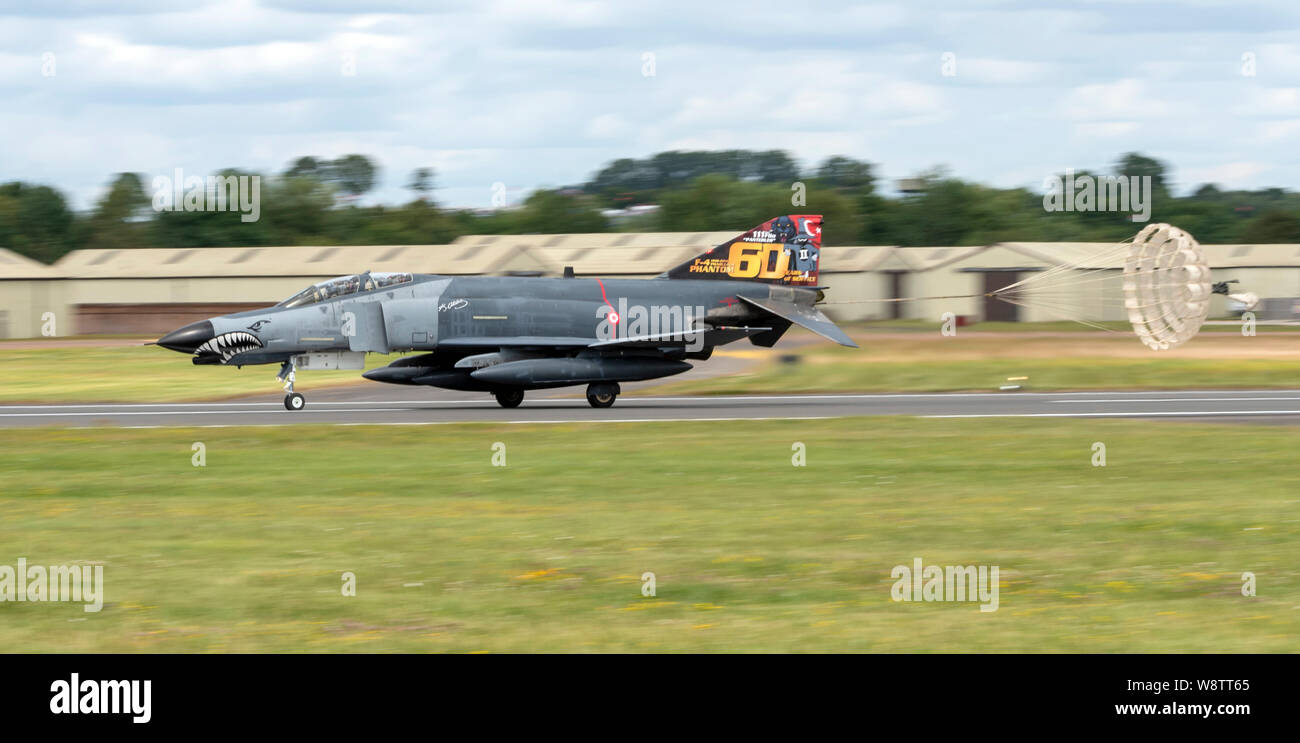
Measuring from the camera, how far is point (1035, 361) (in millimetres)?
36938

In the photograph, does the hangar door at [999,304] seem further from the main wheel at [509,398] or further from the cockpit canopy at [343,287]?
the cockpit canopy at [343,287]

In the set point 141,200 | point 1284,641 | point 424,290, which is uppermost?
point 141,200

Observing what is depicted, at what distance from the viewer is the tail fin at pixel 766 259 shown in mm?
31891

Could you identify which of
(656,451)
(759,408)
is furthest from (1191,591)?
(759,408)

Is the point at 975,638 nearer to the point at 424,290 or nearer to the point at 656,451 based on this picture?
the point at 656,451

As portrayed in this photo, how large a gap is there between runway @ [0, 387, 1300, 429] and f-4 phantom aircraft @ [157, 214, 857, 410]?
2.98 feet

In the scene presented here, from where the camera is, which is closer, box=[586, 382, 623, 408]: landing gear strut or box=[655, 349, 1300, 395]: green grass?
box=[586, 382, 623, 408]: landing gear strut

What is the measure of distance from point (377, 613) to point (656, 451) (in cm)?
1133

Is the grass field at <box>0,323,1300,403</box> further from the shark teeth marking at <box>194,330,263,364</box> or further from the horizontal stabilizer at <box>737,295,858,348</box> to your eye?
the shark teeth marking at <box>194,330,263,364</box>

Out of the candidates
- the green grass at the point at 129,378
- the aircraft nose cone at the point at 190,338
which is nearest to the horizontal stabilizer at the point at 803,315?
the green grass at the point at 129,378

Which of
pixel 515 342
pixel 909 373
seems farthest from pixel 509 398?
pixel 909 373

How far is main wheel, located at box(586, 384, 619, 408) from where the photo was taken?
29922 millimetres

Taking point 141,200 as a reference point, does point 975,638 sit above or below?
below

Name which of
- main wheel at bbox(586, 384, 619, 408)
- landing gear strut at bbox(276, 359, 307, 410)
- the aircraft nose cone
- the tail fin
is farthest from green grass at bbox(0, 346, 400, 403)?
the tail fin
